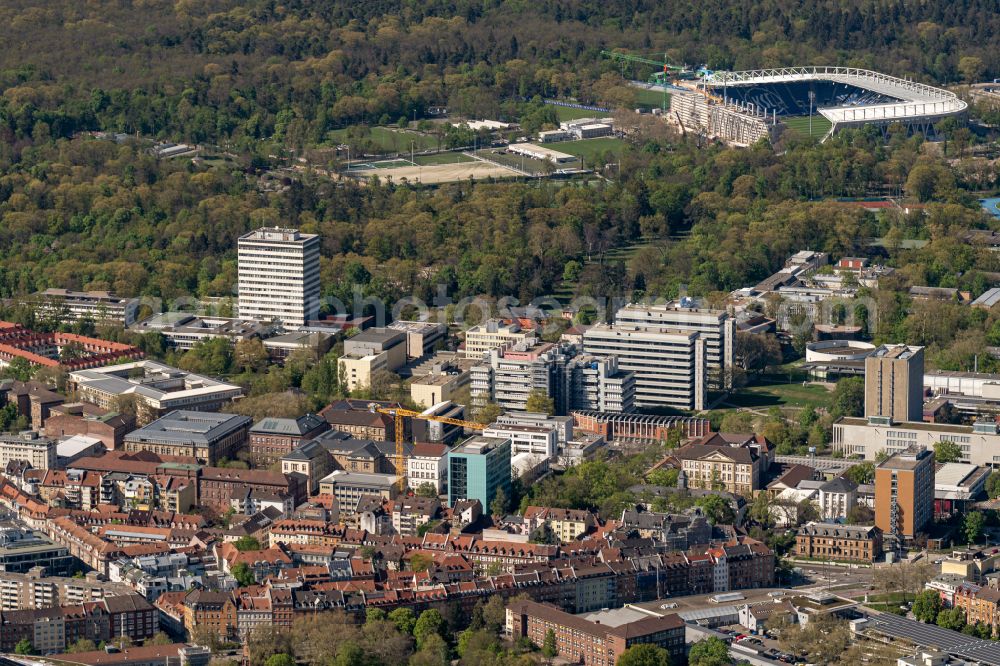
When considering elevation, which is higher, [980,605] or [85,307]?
[85,307]

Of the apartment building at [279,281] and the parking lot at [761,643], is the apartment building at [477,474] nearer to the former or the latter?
the parking lot at [761,643]

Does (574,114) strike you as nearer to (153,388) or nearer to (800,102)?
(800,102)

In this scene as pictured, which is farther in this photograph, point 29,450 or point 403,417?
point 403,417

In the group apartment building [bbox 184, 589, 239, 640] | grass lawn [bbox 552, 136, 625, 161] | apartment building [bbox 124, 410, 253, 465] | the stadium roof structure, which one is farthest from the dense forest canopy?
apartment building [bbox 184, 589, 239, 640]

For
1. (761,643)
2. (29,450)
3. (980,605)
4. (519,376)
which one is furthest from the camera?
(519,376)

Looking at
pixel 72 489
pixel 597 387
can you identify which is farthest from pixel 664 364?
pixel 72 489

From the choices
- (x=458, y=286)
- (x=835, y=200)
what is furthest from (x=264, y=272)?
(x=835, y=200)

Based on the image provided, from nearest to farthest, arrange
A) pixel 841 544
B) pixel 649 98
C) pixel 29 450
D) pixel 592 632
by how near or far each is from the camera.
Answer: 1. pixel 592 632
2. pixel 841 544
3. pixel 29 450
4. pixel 649 98

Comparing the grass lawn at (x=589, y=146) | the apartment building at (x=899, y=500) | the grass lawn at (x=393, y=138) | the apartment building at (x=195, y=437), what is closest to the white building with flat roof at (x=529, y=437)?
the apartment building at (x=195, y=437)

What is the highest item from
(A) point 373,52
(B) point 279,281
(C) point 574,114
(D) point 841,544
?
(A) point 373,52
